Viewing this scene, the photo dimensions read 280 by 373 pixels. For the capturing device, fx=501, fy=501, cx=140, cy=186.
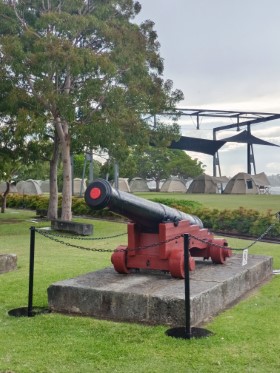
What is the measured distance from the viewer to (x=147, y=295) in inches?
197

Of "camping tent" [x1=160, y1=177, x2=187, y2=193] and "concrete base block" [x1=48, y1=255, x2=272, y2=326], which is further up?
"camping tent" [x1=160, y1=177, x2=187, y2=193]

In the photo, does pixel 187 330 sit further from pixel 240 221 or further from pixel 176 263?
pixel 240 221

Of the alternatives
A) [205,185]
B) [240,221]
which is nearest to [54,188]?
[240,221]

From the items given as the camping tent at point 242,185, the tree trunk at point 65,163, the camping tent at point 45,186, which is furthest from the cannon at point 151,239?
the camping tent at point 45,186

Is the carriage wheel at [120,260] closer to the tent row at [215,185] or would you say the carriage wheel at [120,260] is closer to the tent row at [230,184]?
the tent row at [215,185]

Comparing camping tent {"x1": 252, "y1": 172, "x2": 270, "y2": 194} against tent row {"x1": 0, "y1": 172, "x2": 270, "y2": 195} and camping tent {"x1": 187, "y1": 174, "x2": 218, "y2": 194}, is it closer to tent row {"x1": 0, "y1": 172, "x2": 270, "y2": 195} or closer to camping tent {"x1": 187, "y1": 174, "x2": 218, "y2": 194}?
tent row {"x1": 0, "y1": 172, "x2": 270, "y2": 195}

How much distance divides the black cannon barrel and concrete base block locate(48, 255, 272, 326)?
2.31 feet

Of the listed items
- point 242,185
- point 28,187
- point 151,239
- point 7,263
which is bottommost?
point 7,263

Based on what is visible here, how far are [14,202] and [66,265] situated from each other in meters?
21.6

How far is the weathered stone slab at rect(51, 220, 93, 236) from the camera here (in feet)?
48.7

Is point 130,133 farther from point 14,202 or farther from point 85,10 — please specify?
point 14,202

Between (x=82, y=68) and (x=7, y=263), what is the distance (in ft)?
28.2

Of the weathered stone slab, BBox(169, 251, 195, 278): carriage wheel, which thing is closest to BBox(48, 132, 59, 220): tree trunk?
the weathered stone slab

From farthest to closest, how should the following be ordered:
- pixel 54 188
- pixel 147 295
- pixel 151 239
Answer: pixel 54 188 → pixel 151 239 → pixel 147 295
